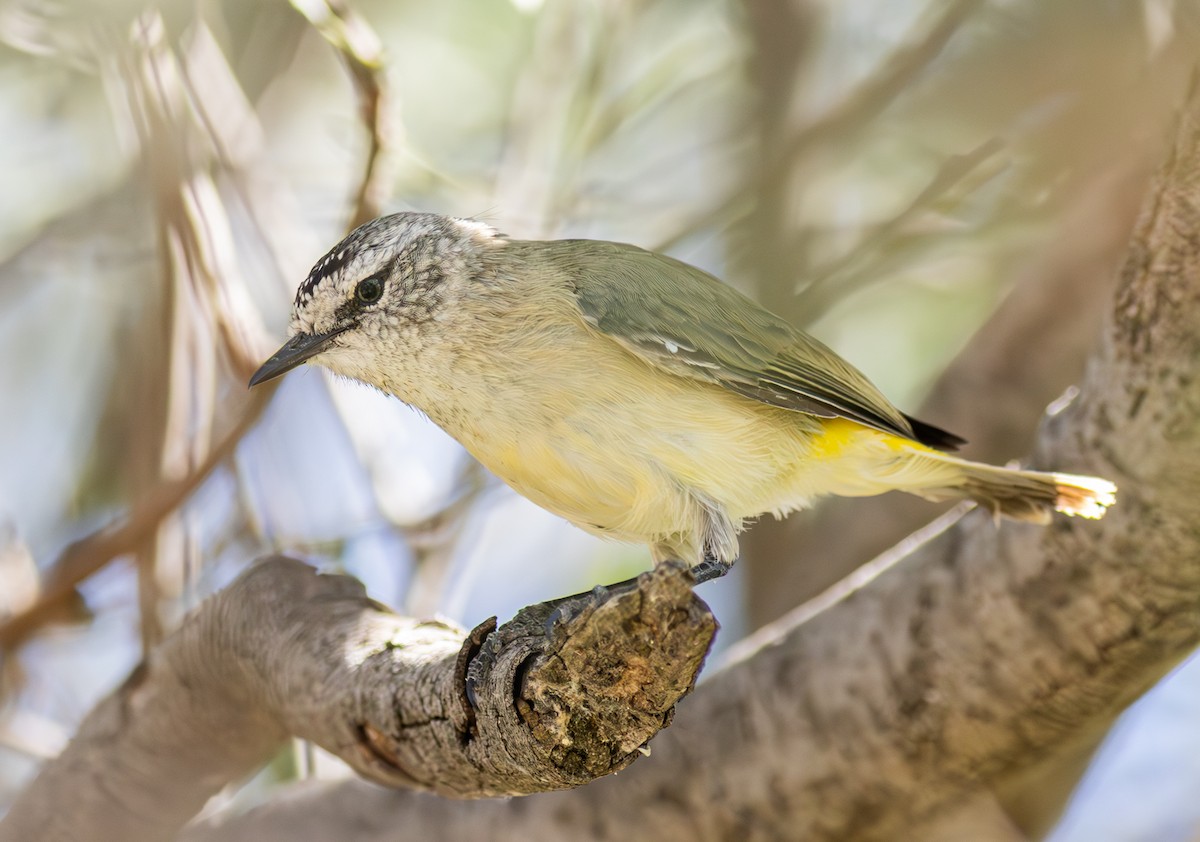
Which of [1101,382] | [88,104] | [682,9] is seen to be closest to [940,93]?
[682,9]

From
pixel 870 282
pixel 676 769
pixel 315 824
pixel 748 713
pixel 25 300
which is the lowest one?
pixel 315 824

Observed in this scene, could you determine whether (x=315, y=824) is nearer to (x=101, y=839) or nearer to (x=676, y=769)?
(x=101, y=839)

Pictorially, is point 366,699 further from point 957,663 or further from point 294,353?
point 957,663

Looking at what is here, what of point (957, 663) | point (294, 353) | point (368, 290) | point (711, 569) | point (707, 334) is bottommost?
point (957, 663)

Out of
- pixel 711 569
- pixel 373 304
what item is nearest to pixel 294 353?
pixel 373 304

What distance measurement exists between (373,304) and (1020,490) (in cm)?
198

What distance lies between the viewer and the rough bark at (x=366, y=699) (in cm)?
210

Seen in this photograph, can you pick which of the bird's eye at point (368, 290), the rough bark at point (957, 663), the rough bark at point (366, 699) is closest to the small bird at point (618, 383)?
the bird's eye at point (368, 290)

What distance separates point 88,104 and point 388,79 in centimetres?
225

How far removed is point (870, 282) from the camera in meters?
5.29

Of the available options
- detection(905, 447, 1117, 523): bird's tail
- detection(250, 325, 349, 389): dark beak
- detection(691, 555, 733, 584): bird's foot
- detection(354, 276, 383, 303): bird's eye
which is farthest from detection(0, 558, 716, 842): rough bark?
detection(905, 447, 1117, 523): bird's tail

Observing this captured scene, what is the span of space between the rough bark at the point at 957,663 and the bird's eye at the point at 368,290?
178 cm

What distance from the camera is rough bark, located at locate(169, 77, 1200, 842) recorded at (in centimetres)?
303

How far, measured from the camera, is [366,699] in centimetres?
274
